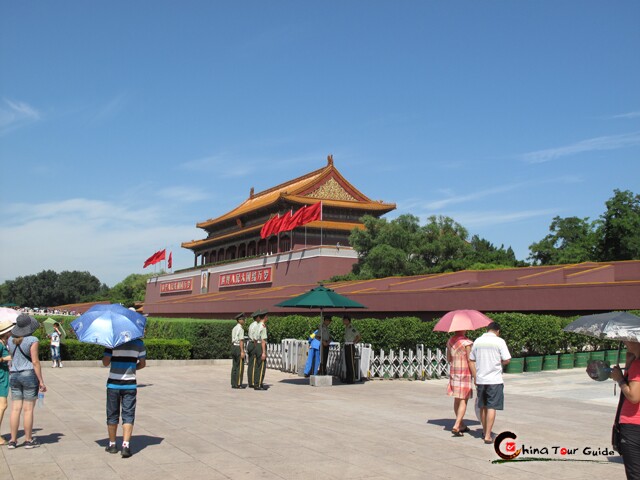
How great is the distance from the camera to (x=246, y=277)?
1970 inches

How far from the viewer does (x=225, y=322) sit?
78.9 ft

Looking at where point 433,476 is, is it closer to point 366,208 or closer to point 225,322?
point 225,322

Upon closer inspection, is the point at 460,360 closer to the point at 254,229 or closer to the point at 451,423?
the point at 451,423

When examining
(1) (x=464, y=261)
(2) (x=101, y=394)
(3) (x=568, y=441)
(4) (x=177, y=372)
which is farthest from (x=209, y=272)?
(3) (x=568, y=441)

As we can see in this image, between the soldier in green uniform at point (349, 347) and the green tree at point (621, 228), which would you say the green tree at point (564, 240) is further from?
the soldier in green uniform at point (349, 347)

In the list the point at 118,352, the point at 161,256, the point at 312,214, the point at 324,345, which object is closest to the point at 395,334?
the point at 324,345

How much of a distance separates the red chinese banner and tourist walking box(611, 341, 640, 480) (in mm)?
56474

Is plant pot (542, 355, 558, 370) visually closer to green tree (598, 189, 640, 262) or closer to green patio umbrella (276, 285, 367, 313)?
green patio umbrella (276, 285, 367, 313)

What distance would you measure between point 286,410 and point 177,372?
29.1 ft

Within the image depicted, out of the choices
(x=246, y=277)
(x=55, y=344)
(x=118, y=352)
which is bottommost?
(x=55, y=344)

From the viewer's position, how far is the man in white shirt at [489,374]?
8.22 metres

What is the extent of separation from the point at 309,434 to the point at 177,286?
5512cm

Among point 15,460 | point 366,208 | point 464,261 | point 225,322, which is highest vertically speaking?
point 366,208

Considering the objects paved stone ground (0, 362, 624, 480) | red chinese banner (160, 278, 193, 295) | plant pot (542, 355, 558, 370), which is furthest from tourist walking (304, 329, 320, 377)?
red chinese banner (160, 278, 193, 295)
